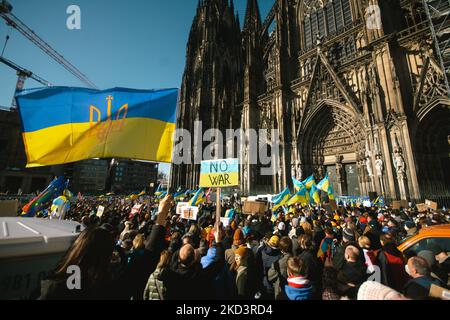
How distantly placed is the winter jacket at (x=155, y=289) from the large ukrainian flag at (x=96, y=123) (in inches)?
85.0

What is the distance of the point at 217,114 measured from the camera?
2728 centimetres

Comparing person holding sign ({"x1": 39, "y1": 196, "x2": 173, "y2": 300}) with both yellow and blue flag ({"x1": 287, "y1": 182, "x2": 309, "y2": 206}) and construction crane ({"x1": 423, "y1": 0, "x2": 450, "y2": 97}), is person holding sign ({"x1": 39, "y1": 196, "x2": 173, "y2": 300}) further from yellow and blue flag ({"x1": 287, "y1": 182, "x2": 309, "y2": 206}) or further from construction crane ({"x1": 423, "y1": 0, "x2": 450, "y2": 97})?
construction crane ({"x1": 423, "y1": 0, "x2": 450, "y2": 97})

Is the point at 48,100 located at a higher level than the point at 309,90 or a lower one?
lower

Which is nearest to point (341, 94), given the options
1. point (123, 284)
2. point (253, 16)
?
point (123, 284)

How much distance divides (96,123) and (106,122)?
17 centimetres

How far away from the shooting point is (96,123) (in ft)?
12.5

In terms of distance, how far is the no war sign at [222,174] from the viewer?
5.76 meters

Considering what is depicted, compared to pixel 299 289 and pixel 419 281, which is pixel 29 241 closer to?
pixel 299 289

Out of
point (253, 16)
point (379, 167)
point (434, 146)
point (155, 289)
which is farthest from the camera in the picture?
point (253, 16)

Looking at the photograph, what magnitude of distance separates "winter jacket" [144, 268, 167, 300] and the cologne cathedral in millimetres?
14897
